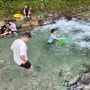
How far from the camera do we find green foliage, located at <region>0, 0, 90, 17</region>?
18797mm

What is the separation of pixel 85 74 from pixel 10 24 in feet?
27.2

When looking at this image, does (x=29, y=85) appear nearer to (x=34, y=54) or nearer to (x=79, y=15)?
(x=34, y=54)

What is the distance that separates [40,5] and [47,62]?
350 inches

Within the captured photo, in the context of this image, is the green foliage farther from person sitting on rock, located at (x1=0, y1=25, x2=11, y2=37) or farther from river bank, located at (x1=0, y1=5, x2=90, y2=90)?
river bank, located at (x1=0, y1=5, x2=90, y2=90)

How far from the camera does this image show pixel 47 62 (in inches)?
452

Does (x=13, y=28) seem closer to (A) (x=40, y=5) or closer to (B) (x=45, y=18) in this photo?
(B) (x=45, y=18)

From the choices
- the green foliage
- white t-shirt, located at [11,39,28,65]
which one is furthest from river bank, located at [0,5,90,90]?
the green foliage

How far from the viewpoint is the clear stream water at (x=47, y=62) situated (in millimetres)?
9531

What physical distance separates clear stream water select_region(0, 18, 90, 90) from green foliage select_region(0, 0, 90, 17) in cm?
311

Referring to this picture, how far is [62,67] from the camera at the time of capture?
10805mm

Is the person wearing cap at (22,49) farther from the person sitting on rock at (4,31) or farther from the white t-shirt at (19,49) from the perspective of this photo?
the person sitting on rock at (4,31)

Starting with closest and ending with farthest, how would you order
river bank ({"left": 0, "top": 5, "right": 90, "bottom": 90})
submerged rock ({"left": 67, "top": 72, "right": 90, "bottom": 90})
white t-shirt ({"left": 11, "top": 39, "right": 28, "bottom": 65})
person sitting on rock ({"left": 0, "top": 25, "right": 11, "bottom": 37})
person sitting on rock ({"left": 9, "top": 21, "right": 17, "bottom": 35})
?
white t-shirt ({"left": 11, "top": 39, "right": 28, "bottom": 65}) → submerged rock ({"left": 67, "top": 72, "right": 90, "bottom": 90}) → river bank ({"left": 0, "top": 5, "right": 90, "bottom": 90}) → person sitting on rock ({"left": 0, "top": 25, "right": 11, "bottom": 37}) → person sitting on rock ({"left": 9, "top": 21, "right": 17, "bottom": 35})

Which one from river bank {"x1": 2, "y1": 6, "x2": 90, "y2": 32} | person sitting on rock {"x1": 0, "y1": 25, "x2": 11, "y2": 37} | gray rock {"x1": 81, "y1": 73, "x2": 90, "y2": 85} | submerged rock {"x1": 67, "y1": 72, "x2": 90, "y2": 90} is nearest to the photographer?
submerged rock {"x1": 67, "y1": 72, "x2": 90, "y2": 90}

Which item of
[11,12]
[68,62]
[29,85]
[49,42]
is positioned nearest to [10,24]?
[11,12]
